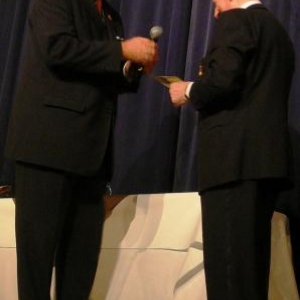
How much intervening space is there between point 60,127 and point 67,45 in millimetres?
185

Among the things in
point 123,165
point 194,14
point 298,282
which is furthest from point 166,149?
point 298,282

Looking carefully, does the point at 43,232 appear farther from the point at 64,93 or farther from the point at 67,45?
the point at 67,45

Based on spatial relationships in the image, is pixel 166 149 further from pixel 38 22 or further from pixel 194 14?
pixel 38 22

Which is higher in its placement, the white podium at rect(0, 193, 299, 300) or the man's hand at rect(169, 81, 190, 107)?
the man's hand at rect(169, 81, 190, 107)

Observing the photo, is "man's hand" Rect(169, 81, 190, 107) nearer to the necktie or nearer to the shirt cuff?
the shirt cuff

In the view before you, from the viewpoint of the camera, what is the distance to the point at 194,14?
81.3 inches

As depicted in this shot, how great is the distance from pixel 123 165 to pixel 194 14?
648 mm

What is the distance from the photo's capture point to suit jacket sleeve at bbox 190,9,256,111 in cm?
114

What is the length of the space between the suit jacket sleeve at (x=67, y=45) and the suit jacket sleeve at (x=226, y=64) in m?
0.21

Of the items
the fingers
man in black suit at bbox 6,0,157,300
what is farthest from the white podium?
the fingers

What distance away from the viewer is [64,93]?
122cm

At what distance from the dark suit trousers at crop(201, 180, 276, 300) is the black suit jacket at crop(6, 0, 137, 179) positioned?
1.00 feet

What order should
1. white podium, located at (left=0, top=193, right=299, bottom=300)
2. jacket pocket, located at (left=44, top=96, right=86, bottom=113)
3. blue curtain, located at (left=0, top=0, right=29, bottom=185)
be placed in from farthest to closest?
1. blue curtain, located at (left=0, top=0, right=29, bottom=185)
2. white podium, located at (left=0, top=193, right=299, bottom=300)
3. jacket pocket, located at (left=44, top=96, right=86, bottom=113)

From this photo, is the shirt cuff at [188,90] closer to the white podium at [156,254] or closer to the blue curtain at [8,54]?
the white podium at [156,254]
